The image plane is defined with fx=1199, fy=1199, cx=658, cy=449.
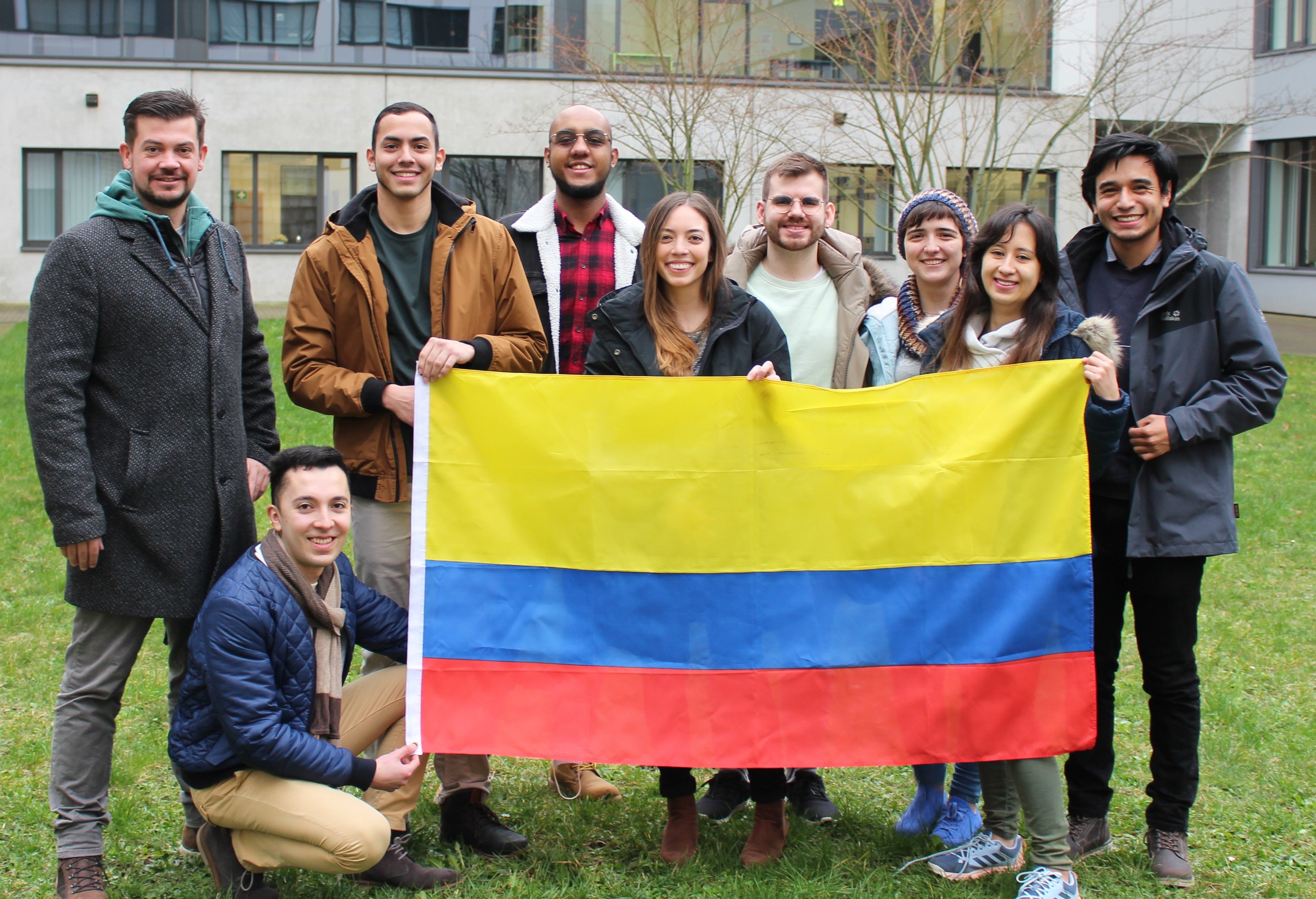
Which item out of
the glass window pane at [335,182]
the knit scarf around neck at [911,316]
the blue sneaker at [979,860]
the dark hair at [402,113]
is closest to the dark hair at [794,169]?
the knit scarf around neck at [911,316]

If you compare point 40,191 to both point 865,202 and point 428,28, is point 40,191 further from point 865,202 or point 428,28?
point 865,202

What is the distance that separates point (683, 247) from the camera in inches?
152

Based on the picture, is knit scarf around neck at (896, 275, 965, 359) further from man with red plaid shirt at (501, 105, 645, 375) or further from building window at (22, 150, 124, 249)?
building window at (22, 150, 124, 249)

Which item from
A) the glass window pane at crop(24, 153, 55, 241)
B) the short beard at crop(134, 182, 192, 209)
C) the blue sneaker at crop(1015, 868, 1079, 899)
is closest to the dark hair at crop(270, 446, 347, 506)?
the short beard at crop(134, 182, 192, 209)

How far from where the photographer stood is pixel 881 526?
374 centimetres

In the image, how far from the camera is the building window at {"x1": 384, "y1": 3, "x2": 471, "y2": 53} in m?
21.3

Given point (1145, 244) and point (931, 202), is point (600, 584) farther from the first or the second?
point (1145, 244)

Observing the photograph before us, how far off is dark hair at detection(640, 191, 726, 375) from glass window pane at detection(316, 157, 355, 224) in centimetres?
1879

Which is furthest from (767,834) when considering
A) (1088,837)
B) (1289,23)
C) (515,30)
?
(1289,23)

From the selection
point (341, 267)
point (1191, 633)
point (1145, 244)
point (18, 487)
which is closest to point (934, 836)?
point (1191, 633)

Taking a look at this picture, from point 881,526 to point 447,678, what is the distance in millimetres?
1438

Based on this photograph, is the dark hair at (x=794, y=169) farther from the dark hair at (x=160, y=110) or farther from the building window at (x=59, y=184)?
the building window at (x=59, y=184)

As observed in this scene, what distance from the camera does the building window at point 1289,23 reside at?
71.9 ft

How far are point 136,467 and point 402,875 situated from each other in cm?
147
